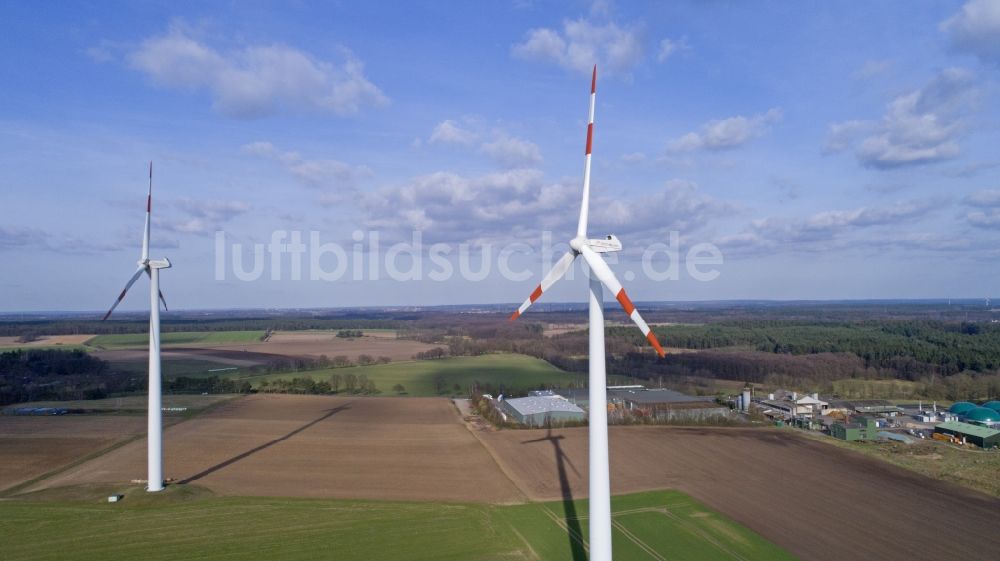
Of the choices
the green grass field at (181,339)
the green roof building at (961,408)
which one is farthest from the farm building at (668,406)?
the green grass field at (181,339)

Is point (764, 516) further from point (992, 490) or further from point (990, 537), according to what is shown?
point (992, 490)

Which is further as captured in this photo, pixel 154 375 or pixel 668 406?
pixel 668 406

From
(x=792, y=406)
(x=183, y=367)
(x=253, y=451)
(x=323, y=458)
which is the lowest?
(x=792, y=406)

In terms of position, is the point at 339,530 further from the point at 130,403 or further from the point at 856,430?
the point at 130,403

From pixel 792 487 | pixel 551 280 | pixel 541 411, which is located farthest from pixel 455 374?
pixel 551 280

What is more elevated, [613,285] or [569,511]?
[613,285]

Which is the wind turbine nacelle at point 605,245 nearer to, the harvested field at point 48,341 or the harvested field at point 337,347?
the harvested field at point 337,347

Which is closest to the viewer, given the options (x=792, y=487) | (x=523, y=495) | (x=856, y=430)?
(x=523, y=495)
